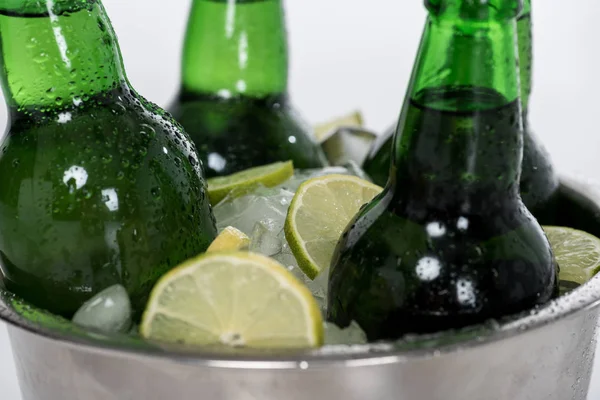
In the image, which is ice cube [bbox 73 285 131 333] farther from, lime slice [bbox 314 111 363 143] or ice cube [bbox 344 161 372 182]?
lime slice [bbox 314 111 363 143]

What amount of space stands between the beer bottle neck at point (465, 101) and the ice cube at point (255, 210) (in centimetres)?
35

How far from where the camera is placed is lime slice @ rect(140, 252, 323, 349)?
1.07 metres

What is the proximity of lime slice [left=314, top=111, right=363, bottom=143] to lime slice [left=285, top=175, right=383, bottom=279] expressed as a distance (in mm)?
621

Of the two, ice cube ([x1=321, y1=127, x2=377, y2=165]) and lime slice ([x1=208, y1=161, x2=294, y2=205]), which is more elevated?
lime slice ([x1=208, y1=161, x2=294, y2=205])

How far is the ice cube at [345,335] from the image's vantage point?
1.13m

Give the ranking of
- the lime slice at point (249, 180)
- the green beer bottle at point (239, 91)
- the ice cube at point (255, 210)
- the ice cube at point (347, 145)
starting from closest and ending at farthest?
the ice cube at point (255, 210), the lime slice at point (249, 180), the green beer bottle at point (239, 91), the ice cube at point (347, 145)

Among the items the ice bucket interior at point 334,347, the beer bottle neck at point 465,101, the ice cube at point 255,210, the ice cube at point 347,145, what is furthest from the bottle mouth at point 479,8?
the ice cube at point 347,145

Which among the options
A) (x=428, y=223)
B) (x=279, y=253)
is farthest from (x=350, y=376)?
(x=279, y=253)

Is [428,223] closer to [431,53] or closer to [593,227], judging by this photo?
[431,53]

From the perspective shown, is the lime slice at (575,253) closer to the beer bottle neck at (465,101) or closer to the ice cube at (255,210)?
the beer bottle neck at (465,101)

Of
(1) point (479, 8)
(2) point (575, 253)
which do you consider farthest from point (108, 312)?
(2) point (575, 253)

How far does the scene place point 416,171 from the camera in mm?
1154

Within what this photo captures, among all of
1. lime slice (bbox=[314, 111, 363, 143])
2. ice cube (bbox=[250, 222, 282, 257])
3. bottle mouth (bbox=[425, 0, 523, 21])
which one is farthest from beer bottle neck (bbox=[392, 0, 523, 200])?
lime slice (bbox=[314, 111, 363, 143])

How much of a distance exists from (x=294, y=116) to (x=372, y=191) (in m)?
0.41
